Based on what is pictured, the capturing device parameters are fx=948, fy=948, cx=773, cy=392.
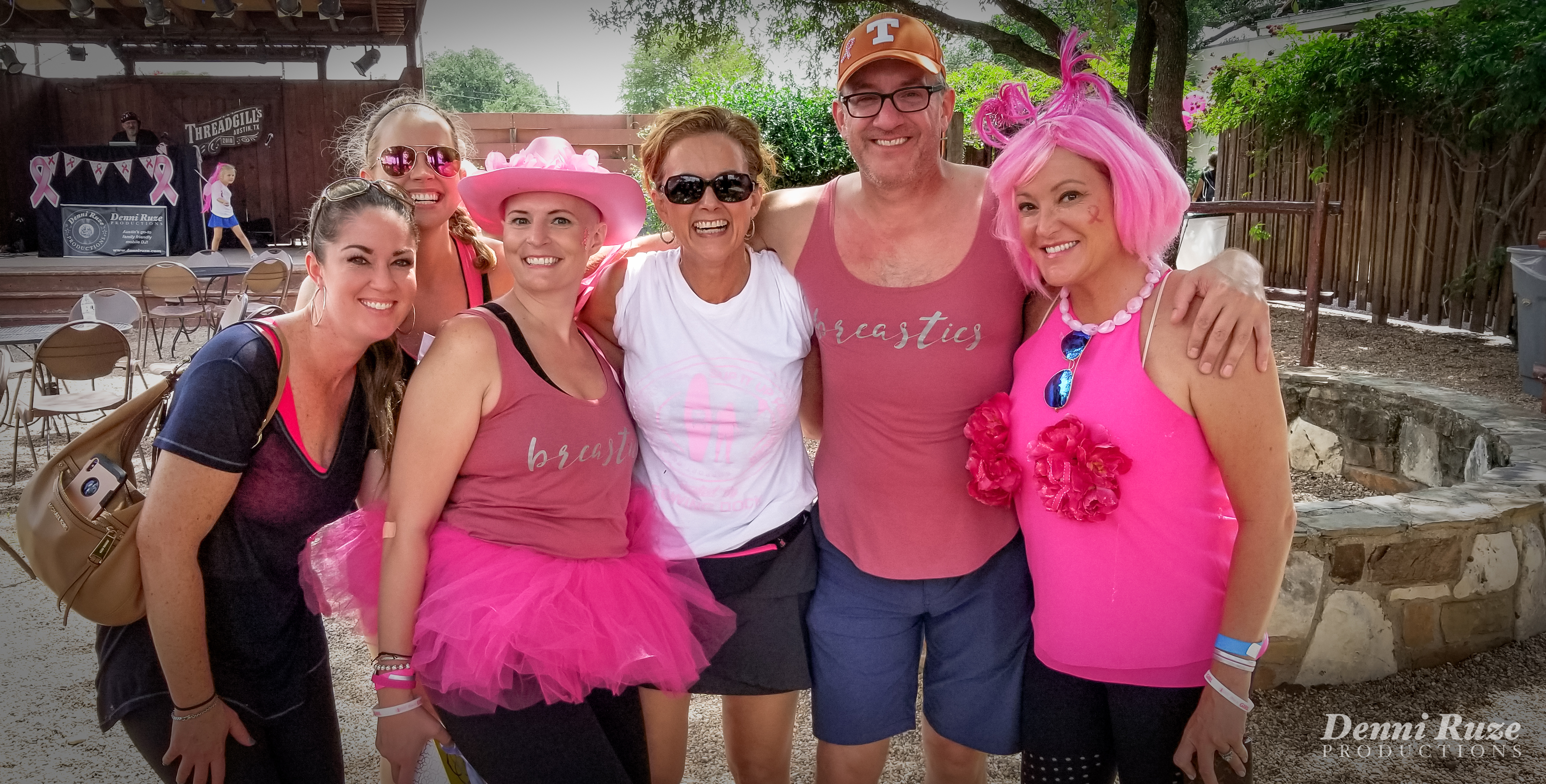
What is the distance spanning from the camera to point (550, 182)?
7.29 feet

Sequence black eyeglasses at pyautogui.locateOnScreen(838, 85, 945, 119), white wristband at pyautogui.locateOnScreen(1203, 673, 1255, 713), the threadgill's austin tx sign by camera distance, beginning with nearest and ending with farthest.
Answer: white wristband at pyautogui.locateOnScreen(1203, 673, 1255, 713) < black eyeglasses at pyautogui.locateOnScreen(838, 85, 945, 119) < the threadgill's austin tx sign

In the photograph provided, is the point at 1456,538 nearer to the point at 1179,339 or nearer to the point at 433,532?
the point at 1179,339

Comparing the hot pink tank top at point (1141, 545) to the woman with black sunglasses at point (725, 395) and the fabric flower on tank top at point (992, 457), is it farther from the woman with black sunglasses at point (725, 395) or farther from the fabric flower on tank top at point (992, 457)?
the woman with black sunglasses at point (725, 395)

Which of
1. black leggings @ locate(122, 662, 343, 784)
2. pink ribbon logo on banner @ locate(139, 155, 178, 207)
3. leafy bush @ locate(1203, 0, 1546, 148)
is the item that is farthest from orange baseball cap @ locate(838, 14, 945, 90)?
pink ribbon logo on banner @ locate(139, 155, 178, 207)

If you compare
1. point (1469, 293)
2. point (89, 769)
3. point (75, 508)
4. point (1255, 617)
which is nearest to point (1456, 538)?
point (1255, 617)

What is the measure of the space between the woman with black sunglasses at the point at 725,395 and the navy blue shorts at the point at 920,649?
78mm

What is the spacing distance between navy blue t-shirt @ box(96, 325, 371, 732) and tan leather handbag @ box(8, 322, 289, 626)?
0.06 m

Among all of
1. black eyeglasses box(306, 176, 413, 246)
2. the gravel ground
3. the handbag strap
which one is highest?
black eyeglasses box(306, 176, 413, 246)

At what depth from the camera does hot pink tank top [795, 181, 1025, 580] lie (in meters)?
2.30

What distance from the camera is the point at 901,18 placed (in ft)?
8.25

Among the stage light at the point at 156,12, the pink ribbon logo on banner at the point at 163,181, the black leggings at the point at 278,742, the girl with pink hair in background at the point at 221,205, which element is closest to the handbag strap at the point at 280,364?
the black leggings at the point at 278,742

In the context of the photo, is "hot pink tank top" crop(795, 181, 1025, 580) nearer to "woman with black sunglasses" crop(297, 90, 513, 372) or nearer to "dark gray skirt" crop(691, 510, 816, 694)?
"dark gray skirt" crop(691, 510, 816, 694)

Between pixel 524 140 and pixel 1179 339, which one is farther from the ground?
pixel 524 140

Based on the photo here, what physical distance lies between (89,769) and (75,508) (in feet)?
6.51
